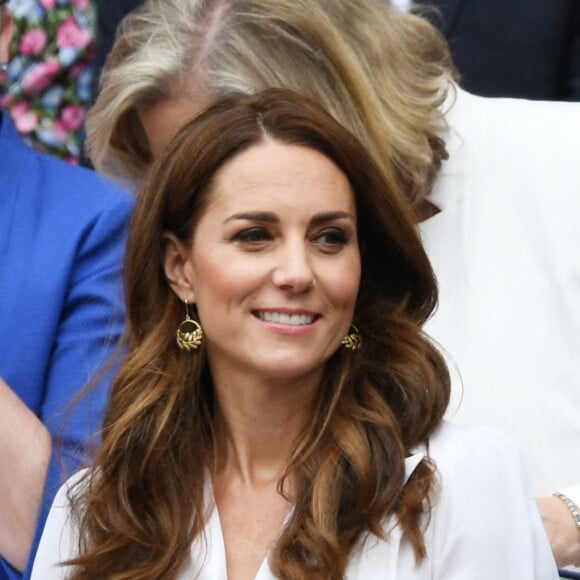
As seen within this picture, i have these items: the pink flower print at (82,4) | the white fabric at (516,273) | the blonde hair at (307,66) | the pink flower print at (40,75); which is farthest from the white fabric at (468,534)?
the pink flower print at (82,4)

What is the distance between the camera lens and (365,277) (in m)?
3.39

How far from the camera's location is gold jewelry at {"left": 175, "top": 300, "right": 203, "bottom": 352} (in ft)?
11.0

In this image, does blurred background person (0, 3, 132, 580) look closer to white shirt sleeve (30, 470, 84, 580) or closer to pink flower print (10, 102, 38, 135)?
white shirt sleeve (30, 470, 84, 580)

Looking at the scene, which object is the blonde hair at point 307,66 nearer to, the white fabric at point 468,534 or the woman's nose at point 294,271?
the woman's nose at point 294,271

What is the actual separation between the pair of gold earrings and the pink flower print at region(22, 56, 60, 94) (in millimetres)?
1935

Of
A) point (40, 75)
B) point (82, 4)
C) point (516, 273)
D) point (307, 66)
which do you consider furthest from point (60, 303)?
point (82, 4)

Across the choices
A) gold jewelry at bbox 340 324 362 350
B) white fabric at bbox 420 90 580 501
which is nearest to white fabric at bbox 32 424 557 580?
gold jewelry at bbox 340 324 362 350

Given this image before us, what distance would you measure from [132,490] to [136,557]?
0.12 meters

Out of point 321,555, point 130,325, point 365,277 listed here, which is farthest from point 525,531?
point 130,325

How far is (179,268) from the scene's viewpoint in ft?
11.0

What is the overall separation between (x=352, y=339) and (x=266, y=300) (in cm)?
23

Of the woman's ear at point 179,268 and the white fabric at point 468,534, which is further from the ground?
the woman's ear at point 179,268

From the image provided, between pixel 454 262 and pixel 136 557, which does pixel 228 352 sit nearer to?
pixel 136 557

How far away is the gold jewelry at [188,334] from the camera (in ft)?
11.0
